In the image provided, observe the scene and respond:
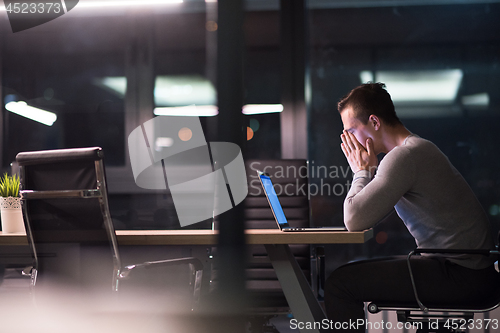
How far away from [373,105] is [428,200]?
469mm

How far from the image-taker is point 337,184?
11.8 feet

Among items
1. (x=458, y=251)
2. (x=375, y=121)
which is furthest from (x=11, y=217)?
(x=458, y=251)

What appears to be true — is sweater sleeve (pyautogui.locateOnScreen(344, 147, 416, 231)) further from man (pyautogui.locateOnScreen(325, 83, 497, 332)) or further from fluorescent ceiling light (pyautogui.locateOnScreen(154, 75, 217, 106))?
fluorescent ceiling light (pyautogui.locateOnScreen(154, 75, 217, 106))

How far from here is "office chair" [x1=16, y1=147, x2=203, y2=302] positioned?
155 centimetres

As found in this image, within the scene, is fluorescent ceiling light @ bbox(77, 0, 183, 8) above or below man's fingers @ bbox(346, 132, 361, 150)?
above

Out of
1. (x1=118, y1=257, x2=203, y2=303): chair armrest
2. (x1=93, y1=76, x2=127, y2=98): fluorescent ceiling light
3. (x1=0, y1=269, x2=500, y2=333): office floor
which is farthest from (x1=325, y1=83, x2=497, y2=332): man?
(x1=93, y1=76, x2=127, y2=98): fluorescent ceiling light

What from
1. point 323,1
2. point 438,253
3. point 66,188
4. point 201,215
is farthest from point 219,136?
point 323,1

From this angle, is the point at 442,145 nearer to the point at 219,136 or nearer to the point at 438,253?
the point at 438,253

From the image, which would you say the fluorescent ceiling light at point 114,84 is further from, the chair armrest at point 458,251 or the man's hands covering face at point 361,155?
the chair armrest at point 458,251

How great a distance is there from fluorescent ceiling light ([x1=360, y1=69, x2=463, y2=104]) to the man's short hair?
5.93 feet

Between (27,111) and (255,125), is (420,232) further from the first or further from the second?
(27,111)

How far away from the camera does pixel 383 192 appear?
159 centimetres

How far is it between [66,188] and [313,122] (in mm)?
2403

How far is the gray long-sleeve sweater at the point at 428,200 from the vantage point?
1.60 meters
